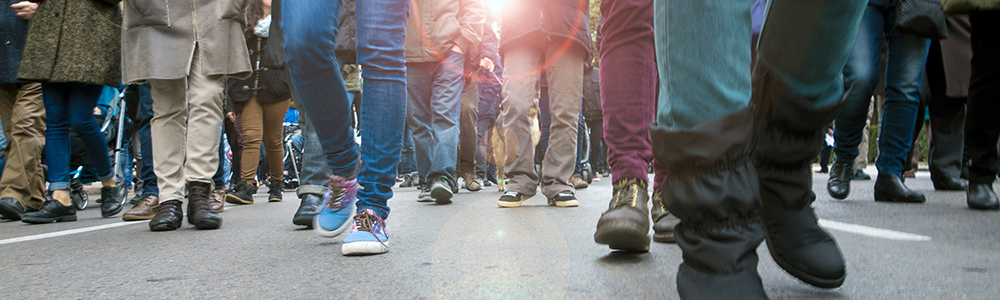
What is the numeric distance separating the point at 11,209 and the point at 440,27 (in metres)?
3.40

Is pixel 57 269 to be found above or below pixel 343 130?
below

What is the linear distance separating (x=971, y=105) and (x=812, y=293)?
2.88 m

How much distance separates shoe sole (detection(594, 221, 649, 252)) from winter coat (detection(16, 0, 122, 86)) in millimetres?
3686

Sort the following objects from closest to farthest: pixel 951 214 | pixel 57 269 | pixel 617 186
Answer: pixel 57 269 → pixel 617 186 → pixel 951 214

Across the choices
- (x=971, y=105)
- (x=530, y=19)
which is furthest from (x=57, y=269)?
(x=971, y=105)

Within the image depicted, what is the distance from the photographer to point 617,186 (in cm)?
210

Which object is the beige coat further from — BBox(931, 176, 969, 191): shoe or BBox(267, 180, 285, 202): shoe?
BBox(931, 176, 969, 191): shoe

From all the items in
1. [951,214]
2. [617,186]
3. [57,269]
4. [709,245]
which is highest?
[709,245]

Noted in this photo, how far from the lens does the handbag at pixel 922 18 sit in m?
3.32

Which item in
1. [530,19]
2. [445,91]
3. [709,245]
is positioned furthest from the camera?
[445,91]

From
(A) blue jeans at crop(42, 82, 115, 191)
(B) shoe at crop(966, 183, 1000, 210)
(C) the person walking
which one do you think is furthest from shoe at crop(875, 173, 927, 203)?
(A) blue jeans at crop(42, 82, 115, 191)

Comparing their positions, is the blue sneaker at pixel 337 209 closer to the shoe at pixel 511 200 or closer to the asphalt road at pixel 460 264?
the asphalt road at pixel 460 264

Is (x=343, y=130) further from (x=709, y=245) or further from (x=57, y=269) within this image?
(x=709, y=245)

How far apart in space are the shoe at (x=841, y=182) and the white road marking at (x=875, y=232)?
140 centimetres
